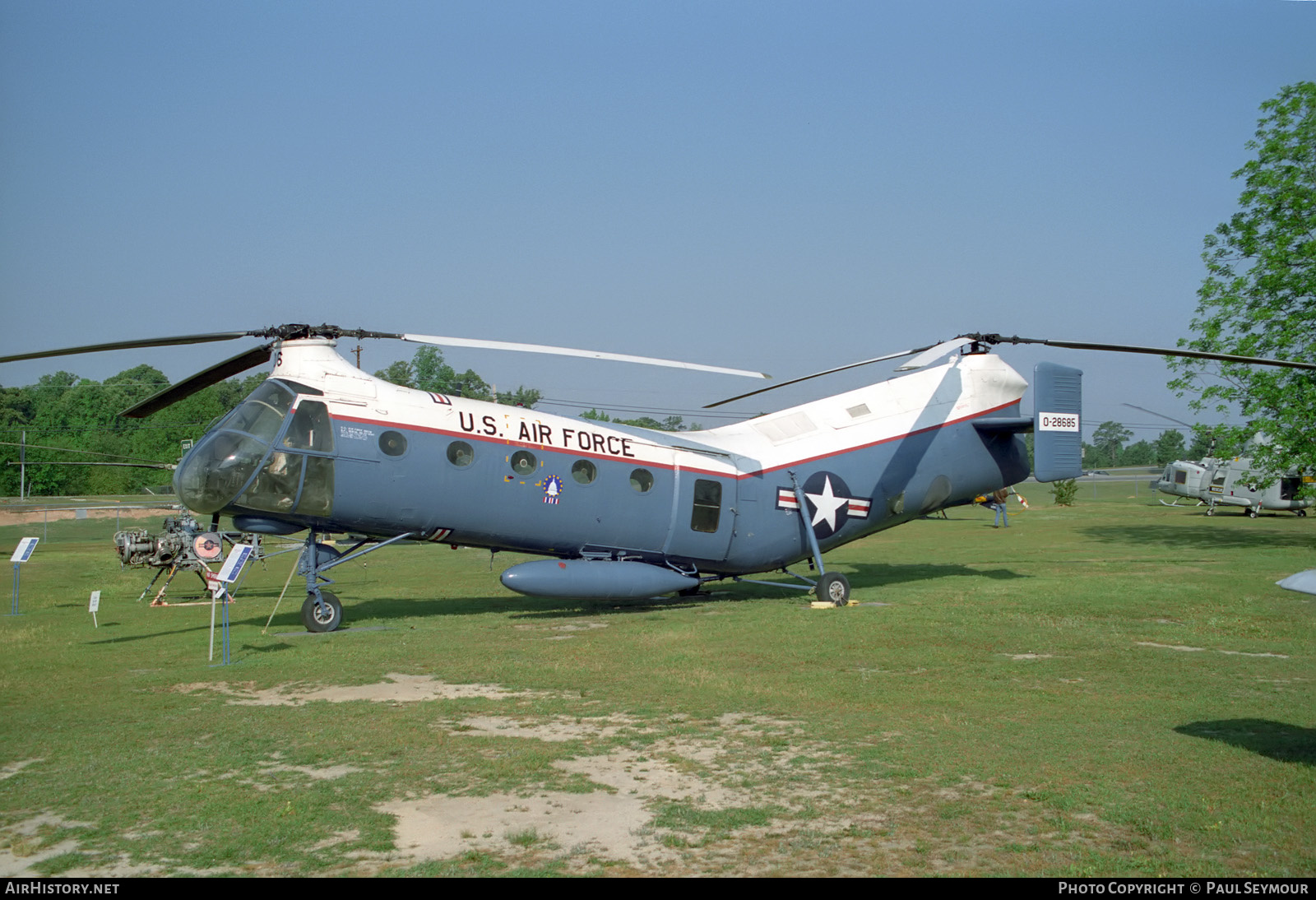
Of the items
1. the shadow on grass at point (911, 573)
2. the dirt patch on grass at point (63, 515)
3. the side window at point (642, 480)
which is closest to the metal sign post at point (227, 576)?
the side window at point (642, 480)

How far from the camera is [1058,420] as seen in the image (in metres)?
19.4

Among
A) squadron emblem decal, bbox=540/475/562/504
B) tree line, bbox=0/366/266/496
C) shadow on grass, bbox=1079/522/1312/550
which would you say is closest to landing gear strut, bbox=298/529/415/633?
squadron emblem decal, bbox=540/475/562/504

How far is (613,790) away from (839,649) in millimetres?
6606

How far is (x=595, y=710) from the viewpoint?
1038 cm

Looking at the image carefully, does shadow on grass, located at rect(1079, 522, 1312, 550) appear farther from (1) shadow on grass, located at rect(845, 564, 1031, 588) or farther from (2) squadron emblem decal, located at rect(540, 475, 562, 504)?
(2) squadron emblem decal, located at rect(540, 475, 562, 504)

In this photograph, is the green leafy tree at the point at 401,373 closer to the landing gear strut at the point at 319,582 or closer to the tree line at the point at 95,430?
A: the tree line at the point at 95,430

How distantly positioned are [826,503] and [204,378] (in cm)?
1108

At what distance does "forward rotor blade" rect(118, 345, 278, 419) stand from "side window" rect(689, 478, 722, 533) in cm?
758

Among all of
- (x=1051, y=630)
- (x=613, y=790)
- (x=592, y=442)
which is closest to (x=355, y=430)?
(x=592, y=442)

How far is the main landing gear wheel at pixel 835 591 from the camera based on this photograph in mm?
17781

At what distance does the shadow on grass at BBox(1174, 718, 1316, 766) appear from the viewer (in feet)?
27.0

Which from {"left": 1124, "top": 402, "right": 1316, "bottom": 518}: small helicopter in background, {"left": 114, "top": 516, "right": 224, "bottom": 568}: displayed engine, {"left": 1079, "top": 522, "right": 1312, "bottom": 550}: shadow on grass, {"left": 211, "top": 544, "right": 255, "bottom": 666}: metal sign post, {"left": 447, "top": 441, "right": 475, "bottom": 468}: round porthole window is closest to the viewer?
{"left": 211, "top": 544, "right": 255, "bottom": 666}: metal sign post

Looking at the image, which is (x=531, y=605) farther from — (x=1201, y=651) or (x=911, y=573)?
(x=1201, y=651)

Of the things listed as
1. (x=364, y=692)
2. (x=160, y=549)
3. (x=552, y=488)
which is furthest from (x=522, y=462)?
(x=160, y=549)
